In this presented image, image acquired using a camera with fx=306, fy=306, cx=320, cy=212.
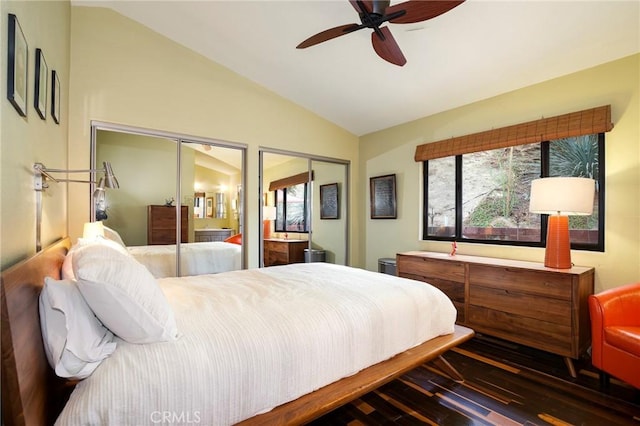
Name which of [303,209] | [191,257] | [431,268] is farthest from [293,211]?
[431,268]

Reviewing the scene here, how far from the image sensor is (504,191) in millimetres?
3393

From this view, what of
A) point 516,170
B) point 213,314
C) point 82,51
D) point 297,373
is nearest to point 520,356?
point 516,170

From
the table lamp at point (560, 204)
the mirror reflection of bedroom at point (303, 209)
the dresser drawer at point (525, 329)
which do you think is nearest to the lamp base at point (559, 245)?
the table lamp at point (560, 204)

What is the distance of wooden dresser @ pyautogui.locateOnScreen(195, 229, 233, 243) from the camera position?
3.61 meters

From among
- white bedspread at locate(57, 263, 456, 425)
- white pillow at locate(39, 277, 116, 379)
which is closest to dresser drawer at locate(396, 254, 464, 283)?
white bedspread at locate(57, 263, 456, 425)

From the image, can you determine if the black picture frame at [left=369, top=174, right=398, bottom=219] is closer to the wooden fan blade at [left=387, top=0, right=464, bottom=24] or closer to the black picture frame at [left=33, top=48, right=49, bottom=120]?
the wooden fan blade at [left=387, top=0, right=464, bottom=24]

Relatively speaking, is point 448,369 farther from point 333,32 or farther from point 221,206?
point 221,206

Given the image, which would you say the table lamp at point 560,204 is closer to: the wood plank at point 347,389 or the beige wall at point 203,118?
the beige wall at point 203,118

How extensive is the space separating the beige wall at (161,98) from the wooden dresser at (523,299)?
2.43 meters

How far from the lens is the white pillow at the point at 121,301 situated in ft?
3.74

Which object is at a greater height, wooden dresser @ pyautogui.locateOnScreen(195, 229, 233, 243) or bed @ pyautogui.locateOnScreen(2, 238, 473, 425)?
wooden dresser @ pyautogui.locateOnScreen(195, 229, 233, 243)

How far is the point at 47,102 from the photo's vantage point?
1816 mm

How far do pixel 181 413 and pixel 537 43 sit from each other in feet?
11.4

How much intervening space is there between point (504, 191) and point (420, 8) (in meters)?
2.33
